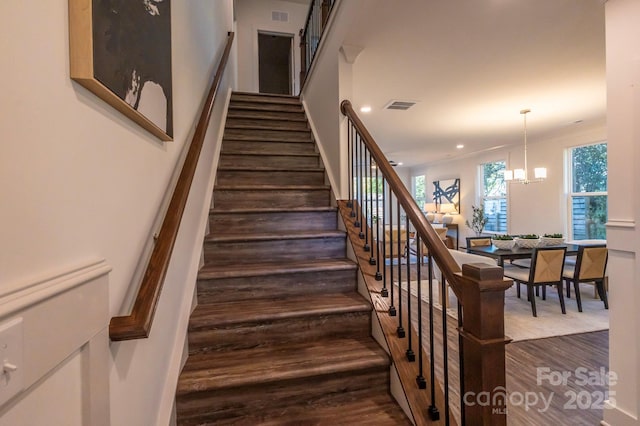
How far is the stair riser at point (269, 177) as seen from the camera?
8.93 feet

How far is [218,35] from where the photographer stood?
3.14 meters

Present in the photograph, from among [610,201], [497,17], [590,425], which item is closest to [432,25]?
[497,17]

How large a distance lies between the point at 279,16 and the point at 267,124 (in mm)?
4042

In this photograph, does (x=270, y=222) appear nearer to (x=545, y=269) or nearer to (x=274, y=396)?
(x=274, y=396)

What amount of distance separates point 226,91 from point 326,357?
11.0ft

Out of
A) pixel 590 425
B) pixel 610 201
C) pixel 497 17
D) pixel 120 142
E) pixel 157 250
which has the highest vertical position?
pixel 497 17

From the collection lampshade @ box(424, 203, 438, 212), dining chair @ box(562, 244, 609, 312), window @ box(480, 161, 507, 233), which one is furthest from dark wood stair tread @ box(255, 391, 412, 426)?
lampshade @ box(424, 203, 438, 212)

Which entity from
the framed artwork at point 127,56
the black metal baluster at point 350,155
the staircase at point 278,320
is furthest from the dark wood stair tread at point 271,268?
the framed artwork at point 127,56

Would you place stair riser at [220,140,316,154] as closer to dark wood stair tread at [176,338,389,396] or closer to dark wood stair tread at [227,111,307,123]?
dark wood stair tread at [227,111,307,123]

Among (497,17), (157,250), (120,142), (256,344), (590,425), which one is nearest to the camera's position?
(120,142)

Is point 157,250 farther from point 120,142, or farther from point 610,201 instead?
point 610,201

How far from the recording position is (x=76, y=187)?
68cm

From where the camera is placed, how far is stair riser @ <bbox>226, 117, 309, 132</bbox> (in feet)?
11.2

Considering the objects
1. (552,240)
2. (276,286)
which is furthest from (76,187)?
(552,240)
